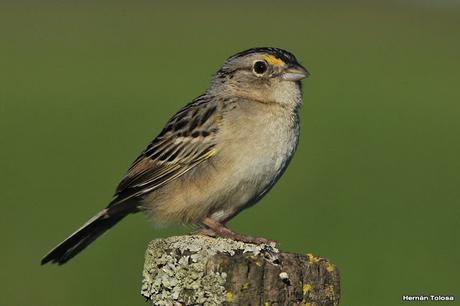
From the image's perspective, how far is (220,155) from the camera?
8633mm

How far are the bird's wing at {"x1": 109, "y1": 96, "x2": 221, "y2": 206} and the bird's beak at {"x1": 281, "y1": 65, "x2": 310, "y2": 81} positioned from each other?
0.70 metres

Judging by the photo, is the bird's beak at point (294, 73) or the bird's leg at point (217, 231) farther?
the bird's beak at point (294, 73)

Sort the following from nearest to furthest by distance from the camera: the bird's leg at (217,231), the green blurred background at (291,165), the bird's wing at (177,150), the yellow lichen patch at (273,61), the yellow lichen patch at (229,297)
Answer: the yellow lichen patch at (229,297) < the bird's leg at (217,231) < the bird's wing at (177,150) < the yellow lichen patch at (273,61) < the green blurred background at (291,165)

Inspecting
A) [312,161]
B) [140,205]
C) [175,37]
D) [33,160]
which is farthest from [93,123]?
[175,37]

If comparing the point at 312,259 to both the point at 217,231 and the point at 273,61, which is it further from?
the point at 273,61

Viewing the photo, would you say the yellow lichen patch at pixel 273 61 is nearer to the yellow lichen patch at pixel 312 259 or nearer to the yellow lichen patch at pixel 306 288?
the yellow lichen patch at pixel 312 259

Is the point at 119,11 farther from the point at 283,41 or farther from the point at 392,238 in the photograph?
the point at 392,238

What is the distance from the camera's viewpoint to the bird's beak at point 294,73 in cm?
917

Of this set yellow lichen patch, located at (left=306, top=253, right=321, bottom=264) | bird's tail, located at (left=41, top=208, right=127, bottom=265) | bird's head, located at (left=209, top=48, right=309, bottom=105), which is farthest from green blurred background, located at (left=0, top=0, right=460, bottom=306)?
yellow lichen patch, located at (left=306, top=253, right=321, bottom=264)

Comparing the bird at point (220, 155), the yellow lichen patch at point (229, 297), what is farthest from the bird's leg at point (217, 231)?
the yellow lichen patch at point (229, 297)

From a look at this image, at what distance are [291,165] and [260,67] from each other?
36.8ft

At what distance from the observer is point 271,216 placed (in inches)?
655

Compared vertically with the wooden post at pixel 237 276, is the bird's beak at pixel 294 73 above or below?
above

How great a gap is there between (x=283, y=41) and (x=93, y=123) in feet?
54.2
